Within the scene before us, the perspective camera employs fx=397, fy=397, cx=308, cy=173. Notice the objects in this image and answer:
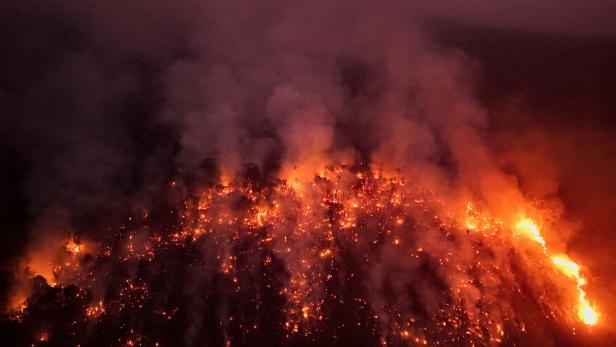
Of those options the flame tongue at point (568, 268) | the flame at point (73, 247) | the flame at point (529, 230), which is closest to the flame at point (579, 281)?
the flame tongue at point (568, 268)

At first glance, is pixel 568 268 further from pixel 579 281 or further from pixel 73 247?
pixel 73 247

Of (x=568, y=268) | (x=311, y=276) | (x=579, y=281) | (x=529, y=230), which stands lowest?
(x=579, y=281)

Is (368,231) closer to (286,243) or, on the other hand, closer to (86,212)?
(286,243)

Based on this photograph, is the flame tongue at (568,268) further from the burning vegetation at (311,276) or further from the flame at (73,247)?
the flame at (73,247)

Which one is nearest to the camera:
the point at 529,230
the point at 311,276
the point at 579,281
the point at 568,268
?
the point at 579,281

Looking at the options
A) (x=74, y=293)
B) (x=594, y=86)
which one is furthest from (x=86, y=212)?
(x=594, y=86)

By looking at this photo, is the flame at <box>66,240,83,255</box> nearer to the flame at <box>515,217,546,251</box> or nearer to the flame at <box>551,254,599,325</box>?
the flame at <box>515,217,546,251</box>

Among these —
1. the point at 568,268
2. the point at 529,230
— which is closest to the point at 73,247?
the point at 529,230

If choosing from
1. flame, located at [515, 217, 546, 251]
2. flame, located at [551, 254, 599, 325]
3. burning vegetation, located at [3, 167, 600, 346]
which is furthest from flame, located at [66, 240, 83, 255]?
flame, located at [551, 254, 599, 325]

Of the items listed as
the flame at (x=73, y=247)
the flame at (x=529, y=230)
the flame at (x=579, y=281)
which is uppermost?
the flame at (x=73, y=247)
